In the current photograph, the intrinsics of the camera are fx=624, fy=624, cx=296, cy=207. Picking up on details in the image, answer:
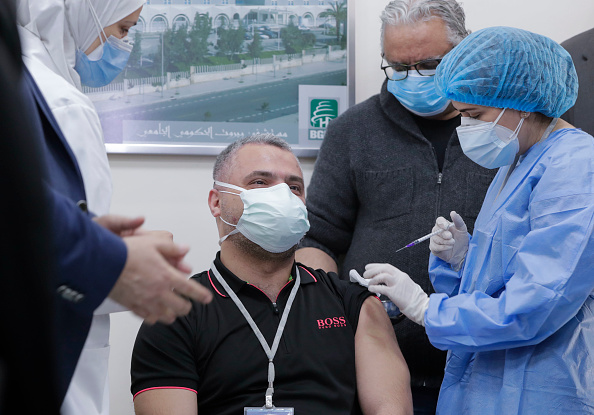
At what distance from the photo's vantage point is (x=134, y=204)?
8.02ft

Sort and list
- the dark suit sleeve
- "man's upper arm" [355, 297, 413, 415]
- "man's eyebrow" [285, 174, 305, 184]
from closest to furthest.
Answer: the dark suit sleeve → "man's upper arm" [355, 297, 413, 415] → "man's eyebrow" [285, 174, 305, 184]

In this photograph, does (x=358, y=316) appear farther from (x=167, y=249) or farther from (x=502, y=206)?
(x=167, y=249)

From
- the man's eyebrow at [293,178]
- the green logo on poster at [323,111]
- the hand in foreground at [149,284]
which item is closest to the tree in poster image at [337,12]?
the green logo on poster at [323,111]

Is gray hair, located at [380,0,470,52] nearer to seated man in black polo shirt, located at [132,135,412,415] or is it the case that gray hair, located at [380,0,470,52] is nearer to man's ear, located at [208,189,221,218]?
seated man in black polo shirt, located at [132,135,412,415]

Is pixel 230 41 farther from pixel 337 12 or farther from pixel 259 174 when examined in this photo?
pixel 259 174

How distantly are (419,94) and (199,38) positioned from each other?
911 millimetres

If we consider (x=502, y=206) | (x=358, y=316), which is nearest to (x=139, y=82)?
(x=358, y=316)

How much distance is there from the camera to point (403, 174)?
219 cm

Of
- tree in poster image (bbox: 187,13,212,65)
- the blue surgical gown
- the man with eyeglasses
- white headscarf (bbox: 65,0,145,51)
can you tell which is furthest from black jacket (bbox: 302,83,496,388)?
white headscarf (bbox: 65,0,145,51)

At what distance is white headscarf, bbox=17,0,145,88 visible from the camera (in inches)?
54.7

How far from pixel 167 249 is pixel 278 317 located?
94 cm

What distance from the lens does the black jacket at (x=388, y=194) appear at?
211 cm

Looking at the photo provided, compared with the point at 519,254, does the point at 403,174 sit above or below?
above

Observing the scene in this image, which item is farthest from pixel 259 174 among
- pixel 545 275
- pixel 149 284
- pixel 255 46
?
pixel 149 284
